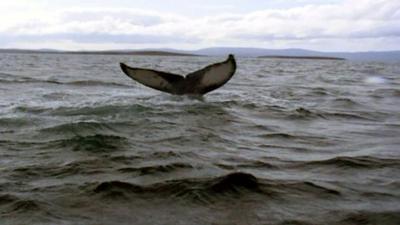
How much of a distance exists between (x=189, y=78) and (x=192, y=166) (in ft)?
27.4

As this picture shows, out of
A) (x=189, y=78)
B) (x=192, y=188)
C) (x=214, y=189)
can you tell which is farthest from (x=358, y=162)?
(x=189, y=78)

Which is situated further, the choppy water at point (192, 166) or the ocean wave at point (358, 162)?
the ocean wave at point (358, 162)

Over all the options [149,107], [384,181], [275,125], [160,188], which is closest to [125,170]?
[160,188]

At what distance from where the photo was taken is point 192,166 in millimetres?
6809

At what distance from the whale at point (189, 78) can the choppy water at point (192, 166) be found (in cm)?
155

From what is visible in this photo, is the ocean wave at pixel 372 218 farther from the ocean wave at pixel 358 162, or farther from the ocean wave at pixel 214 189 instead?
the ocean wave at pixel 358 162

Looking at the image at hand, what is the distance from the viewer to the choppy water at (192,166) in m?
4.94

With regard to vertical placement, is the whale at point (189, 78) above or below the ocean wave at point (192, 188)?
above

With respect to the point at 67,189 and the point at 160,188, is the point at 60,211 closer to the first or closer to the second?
the point at 67,189

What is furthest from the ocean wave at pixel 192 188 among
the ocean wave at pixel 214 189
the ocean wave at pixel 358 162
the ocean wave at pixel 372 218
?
the ocean wave at pixel 358 162

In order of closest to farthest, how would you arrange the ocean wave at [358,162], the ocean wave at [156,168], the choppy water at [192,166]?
the choppy water at [192,166]
the ocean wave at [156,168]
the ocean wave at [358,162]

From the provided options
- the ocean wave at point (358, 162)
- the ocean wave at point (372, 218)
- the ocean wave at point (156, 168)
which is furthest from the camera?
the ocean wave at point (358, 162)

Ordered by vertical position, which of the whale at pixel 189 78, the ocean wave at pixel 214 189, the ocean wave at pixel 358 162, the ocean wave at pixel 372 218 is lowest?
the ocean wave at pixel 358 162

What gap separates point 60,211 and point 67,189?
2.45 feet
